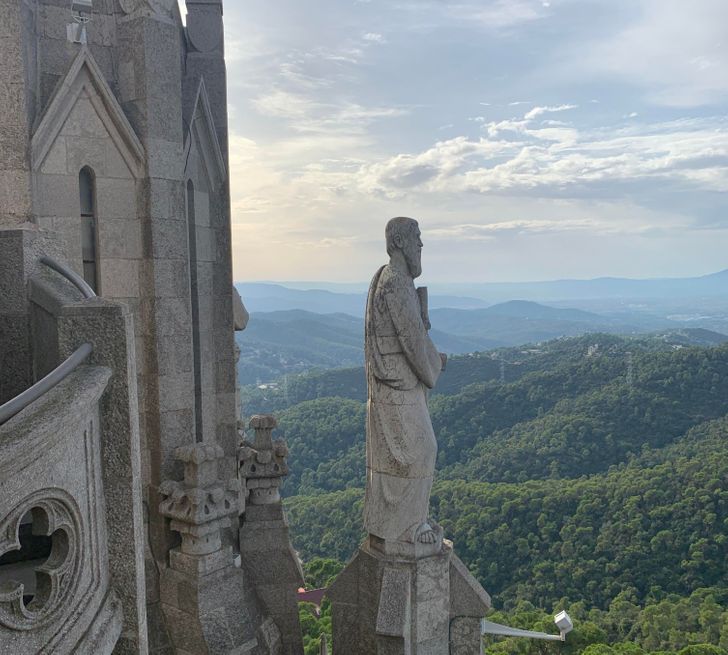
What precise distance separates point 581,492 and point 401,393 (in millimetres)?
48334

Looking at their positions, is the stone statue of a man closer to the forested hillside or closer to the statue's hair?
the statue's hair

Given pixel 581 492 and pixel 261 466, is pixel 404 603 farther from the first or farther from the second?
pixel 581 492

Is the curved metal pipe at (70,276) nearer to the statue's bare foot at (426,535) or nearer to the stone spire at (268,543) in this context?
the stone spire at (268,543)

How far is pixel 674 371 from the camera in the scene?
79562 mm

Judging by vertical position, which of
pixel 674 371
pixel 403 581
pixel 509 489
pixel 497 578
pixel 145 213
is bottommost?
pixel 497 578

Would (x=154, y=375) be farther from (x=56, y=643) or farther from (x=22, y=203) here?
(x=56, y=643)

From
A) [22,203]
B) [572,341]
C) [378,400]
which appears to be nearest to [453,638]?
[378,400]

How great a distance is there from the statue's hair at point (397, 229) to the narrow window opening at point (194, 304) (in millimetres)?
2092

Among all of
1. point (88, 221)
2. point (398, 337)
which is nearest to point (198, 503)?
point (398, 337)

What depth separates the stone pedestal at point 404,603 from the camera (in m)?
6.29

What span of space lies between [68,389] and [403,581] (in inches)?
160

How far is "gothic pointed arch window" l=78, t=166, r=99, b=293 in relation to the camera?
6211mm

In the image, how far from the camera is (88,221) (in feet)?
20.5

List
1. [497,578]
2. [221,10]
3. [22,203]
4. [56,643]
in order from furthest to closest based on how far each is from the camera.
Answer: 1. [497,578]
2. [221,10]
3. [22,203]
4. [56,643]
